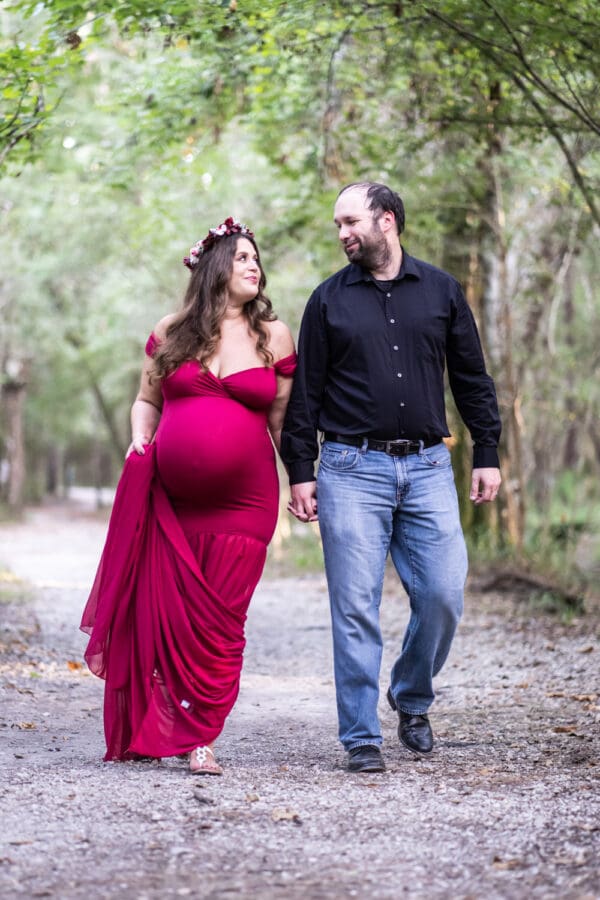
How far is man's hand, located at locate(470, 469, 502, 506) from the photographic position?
548 centimetres

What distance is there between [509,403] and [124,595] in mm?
8333

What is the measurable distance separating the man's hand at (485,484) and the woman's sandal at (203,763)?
1696 mm

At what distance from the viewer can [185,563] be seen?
17.3 ft

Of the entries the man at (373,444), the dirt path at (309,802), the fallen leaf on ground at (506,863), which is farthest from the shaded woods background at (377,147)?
the fallen leaf on ground at (506,863)

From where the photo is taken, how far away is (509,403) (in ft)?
42.6

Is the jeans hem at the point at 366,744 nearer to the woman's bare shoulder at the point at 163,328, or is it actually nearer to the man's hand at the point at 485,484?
the man's hand at the point at 485,484

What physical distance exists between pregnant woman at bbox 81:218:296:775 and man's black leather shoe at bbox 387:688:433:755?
3.04 ft

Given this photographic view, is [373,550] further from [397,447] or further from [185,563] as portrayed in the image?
[185,563]

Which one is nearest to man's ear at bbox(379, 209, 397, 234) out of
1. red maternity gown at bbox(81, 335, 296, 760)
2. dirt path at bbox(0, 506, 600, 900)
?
red maternity gown at bbox(81, 335, 296, 760)

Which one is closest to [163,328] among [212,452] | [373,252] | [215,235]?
[215,235]

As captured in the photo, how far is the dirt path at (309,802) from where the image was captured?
3.65 metres

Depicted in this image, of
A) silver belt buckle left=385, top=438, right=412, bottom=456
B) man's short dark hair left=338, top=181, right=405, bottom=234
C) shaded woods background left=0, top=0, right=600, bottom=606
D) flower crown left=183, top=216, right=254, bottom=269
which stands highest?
shaded woods background left=0, top=0, right=600, bottom=606

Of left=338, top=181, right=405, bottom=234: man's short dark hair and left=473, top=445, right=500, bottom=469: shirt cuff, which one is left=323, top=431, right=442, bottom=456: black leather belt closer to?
left=473, top=445, right=500, bottom=469: shirt cuff

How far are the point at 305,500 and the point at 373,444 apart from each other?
0.41 metres
